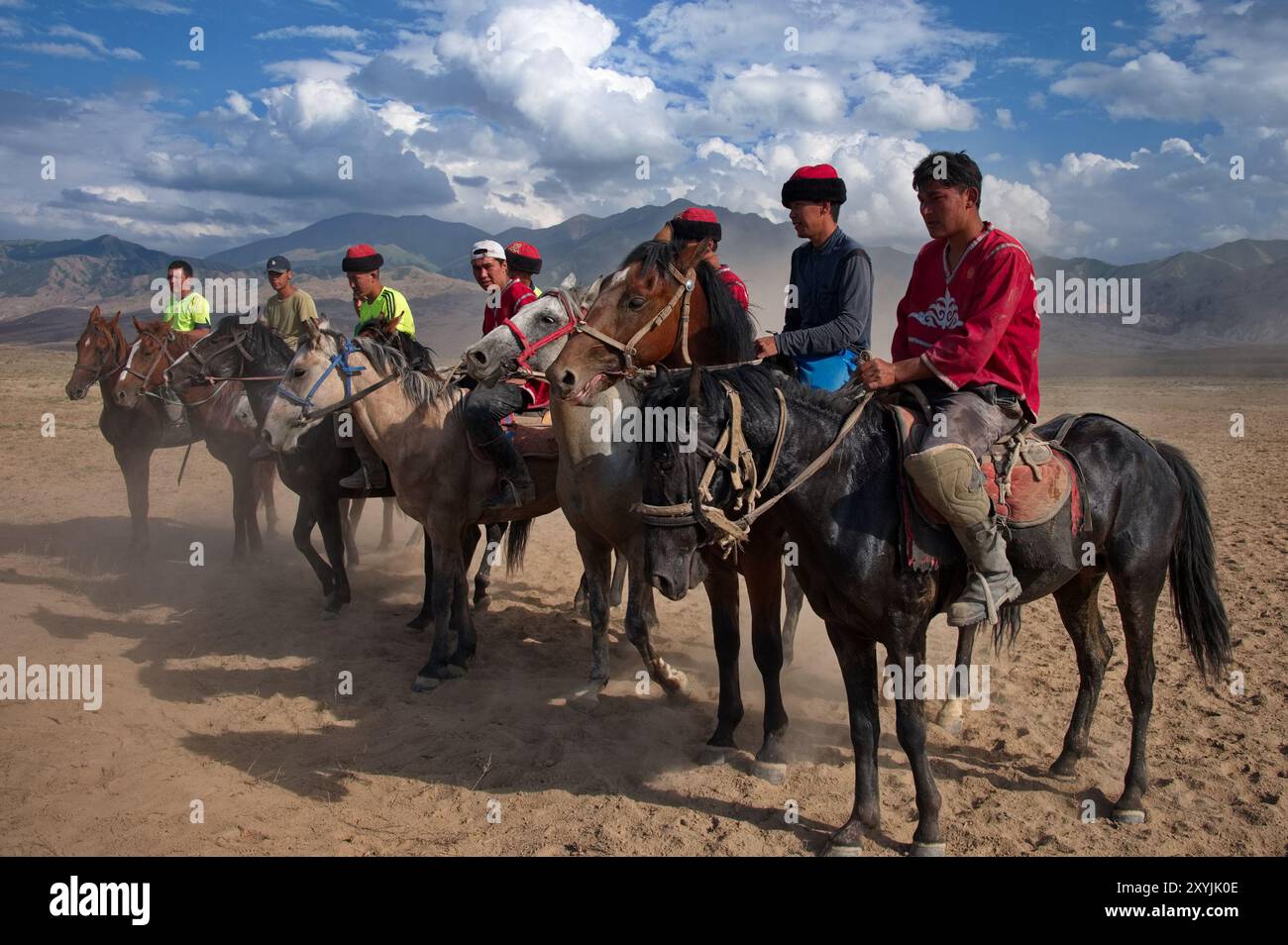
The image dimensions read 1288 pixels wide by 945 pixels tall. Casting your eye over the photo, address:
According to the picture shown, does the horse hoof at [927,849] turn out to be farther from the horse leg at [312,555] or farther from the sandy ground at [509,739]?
the horse leg at [312,555]

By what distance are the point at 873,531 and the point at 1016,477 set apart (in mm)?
807

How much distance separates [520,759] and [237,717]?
6.98 ft

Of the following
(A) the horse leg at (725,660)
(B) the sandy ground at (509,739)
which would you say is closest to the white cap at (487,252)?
(B) the sandy ground at (509,739)

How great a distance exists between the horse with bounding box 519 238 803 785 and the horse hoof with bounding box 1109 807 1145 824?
67.8 inches

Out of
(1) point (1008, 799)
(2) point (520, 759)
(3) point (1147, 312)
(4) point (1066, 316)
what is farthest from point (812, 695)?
(3) point (1147, 312)

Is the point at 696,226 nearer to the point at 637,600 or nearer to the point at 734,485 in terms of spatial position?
the point at 734,485

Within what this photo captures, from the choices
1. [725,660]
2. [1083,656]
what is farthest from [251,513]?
[1083,656]

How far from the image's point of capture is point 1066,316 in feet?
270

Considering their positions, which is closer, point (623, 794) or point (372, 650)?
point (623, 794)

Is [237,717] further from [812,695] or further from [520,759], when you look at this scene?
[812,695]

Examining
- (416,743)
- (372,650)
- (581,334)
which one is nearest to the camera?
(581,334)

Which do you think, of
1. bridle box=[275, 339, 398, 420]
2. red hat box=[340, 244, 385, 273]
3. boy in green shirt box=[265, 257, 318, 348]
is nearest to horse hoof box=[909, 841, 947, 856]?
bridle box=[275, 339, 398, 420]

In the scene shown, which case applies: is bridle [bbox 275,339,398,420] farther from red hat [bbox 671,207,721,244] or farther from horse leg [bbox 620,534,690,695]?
red hat [bbox 671,207,721,244]

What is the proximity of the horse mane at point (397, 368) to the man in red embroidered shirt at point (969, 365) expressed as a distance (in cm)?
380
